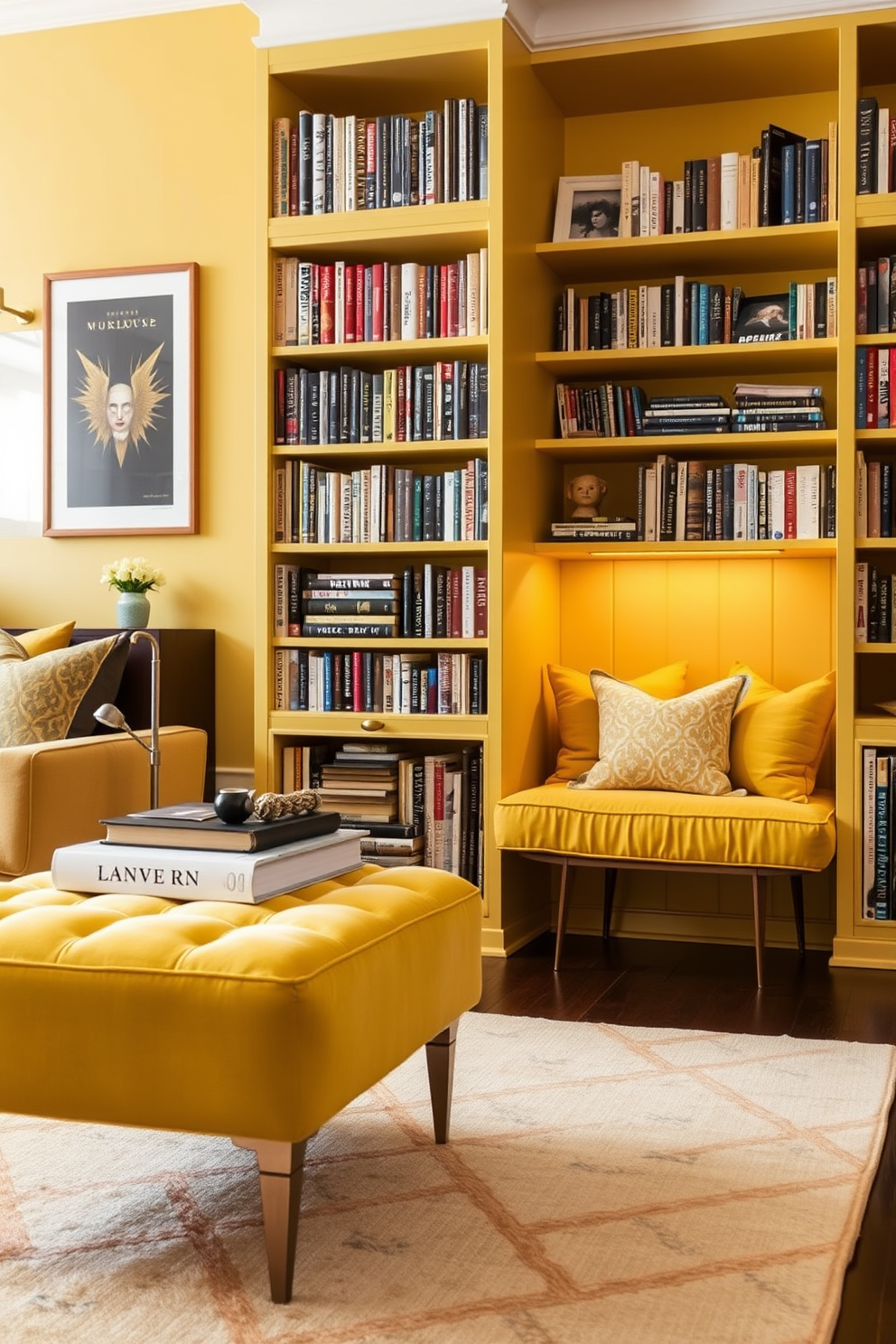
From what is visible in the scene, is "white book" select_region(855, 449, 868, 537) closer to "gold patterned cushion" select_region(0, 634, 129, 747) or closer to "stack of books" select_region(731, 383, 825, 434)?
"stack of books" select_region(731, 383, 825, 434)

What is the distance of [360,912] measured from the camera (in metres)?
2.10

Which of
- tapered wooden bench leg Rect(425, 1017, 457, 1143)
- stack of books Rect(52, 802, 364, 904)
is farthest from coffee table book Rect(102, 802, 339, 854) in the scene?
tapered wooden bench leg Rect(425, 1017, 457, 1143)

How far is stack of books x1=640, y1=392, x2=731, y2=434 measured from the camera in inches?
159

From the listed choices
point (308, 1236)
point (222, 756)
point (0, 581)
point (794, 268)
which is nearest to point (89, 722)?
point (222, 756)

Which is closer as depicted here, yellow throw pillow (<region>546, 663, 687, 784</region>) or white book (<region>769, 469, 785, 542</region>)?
white book (<region>769, 469, 785, 542</region>)

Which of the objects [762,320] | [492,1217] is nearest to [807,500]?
[762,320]

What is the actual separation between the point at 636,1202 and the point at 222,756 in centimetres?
276

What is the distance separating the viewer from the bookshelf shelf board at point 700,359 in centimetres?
393

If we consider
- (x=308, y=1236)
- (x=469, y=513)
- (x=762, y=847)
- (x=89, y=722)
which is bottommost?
(x=308, y=1236)

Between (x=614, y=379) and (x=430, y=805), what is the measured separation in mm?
1444

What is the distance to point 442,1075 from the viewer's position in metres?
2.38

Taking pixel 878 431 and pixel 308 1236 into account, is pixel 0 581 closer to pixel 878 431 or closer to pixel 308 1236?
A: pixel 878 431

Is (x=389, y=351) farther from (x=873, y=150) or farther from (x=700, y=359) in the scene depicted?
(x=873, y=150)

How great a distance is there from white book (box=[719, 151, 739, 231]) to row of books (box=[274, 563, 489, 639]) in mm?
1223
